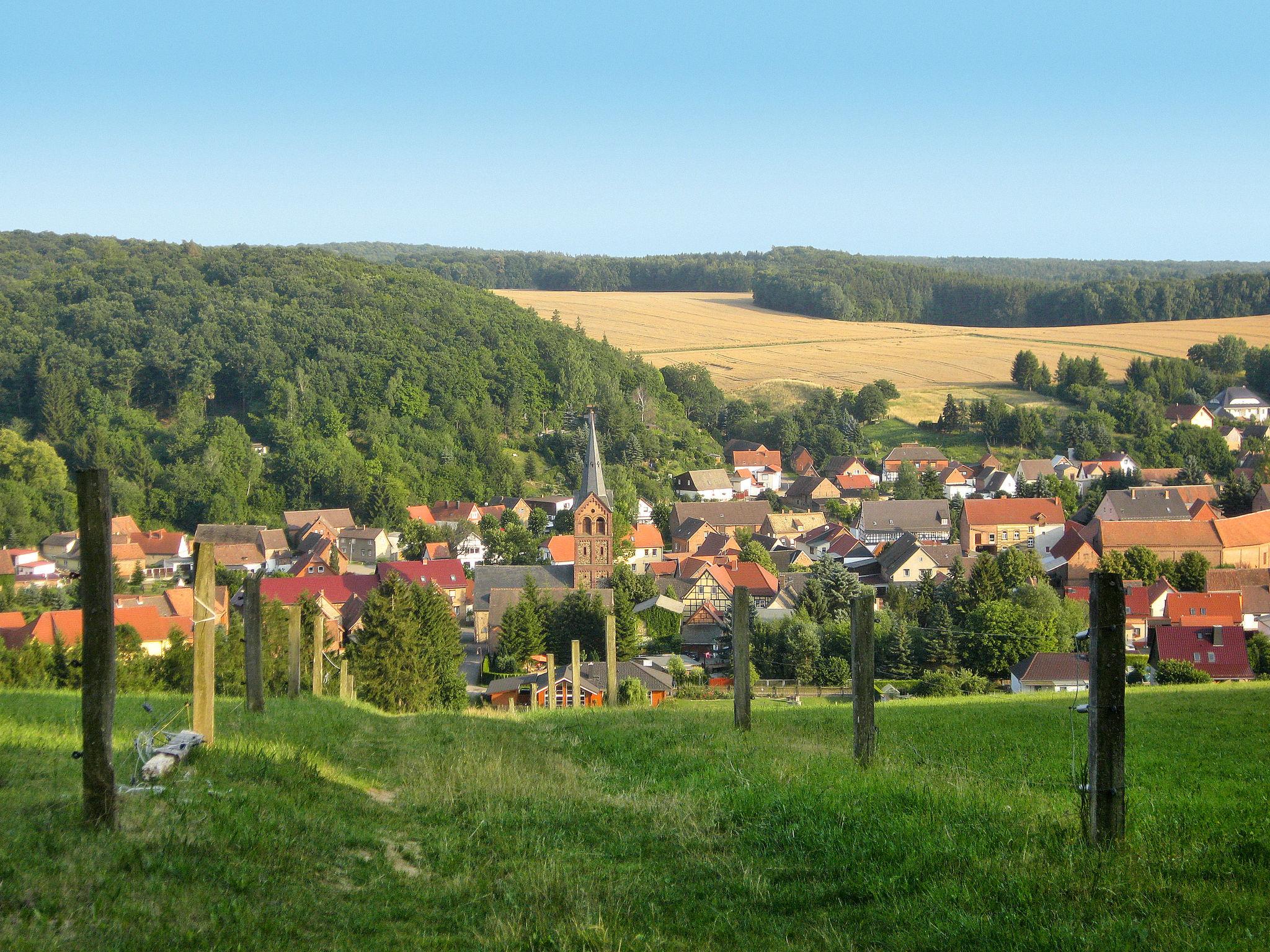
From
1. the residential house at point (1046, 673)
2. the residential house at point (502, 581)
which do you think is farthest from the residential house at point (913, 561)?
the residential house at point (1046, 673)

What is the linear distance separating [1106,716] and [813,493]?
8099cm

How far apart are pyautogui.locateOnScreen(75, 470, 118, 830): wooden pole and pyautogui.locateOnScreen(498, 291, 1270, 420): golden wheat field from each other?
323 feet

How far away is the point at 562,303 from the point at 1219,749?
134361 mm

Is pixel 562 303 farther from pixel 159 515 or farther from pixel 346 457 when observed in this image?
pixel 159 515

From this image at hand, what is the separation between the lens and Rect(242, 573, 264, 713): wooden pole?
1242 cm

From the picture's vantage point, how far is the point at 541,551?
221ft

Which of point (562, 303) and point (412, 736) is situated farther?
point (562, 303)

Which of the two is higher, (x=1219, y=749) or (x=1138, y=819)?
(x=1138, y=819)

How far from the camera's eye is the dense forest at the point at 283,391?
251 ft

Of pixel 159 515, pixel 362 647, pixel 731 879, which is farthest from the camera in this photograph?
pixel 159 515

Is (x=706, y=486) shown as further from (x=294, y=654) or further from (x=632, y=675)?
(x=294, y=654)

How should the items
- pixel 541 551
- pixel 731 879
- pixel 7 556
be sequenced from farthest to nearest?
pixel 541 551, pixel 7 556, pixel 731 879

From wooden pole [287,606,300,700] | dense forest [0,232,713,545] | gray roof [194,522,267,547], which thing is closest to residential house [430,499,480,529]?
dense forest [0,232,713,545]

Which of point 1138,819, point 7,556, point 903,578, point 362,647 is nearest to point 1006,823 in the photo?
point 1138,819
